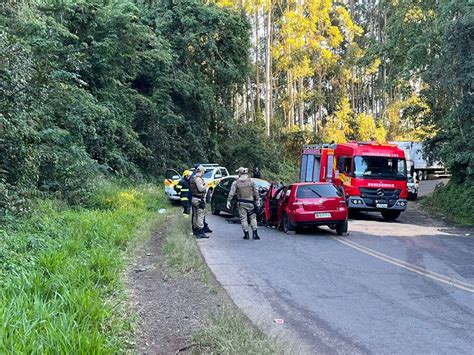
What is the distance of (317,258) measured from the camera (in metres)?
10.7

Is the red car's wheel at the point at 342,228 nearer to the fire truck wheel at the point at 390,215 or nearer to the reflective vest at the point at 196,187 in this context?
the reflective vest at the point at 196,187

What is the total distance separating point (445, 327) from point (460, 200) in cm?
1544

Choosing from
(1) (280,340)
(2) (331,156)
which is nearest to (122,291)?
(1) (280,340)

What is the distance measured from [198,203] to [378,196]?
8071 millimetres

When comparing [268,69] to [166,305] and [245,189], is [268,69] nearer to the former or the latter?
[245,189]

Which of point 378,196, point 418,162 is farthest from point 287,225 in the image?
point 418,162

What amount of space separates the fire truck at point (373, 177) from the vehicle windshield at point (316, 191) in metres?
4.42

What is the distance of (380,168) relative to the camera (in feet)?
62.5

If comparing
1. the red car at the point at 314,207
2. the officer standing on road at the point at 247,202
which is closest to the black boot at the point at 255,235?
the officer standing on road at the point at 247,202

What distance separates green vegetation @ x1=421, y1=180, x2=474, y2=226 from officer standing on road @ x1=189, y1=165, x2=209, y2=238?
32.6 feet

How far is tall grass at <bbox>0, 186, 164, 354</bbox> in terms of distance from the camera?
4414mm

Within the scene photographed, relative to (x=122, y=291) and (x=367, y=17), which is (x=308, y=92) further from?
(x=122, y=291)

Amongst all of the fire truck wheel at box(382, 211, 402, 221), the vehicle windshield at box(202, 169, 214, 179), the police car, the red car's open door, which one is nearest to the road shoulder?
the fire truck wheel at box(382, 211, 402, 221)

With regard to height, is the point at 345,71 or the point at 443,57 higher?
the point at 345,71
